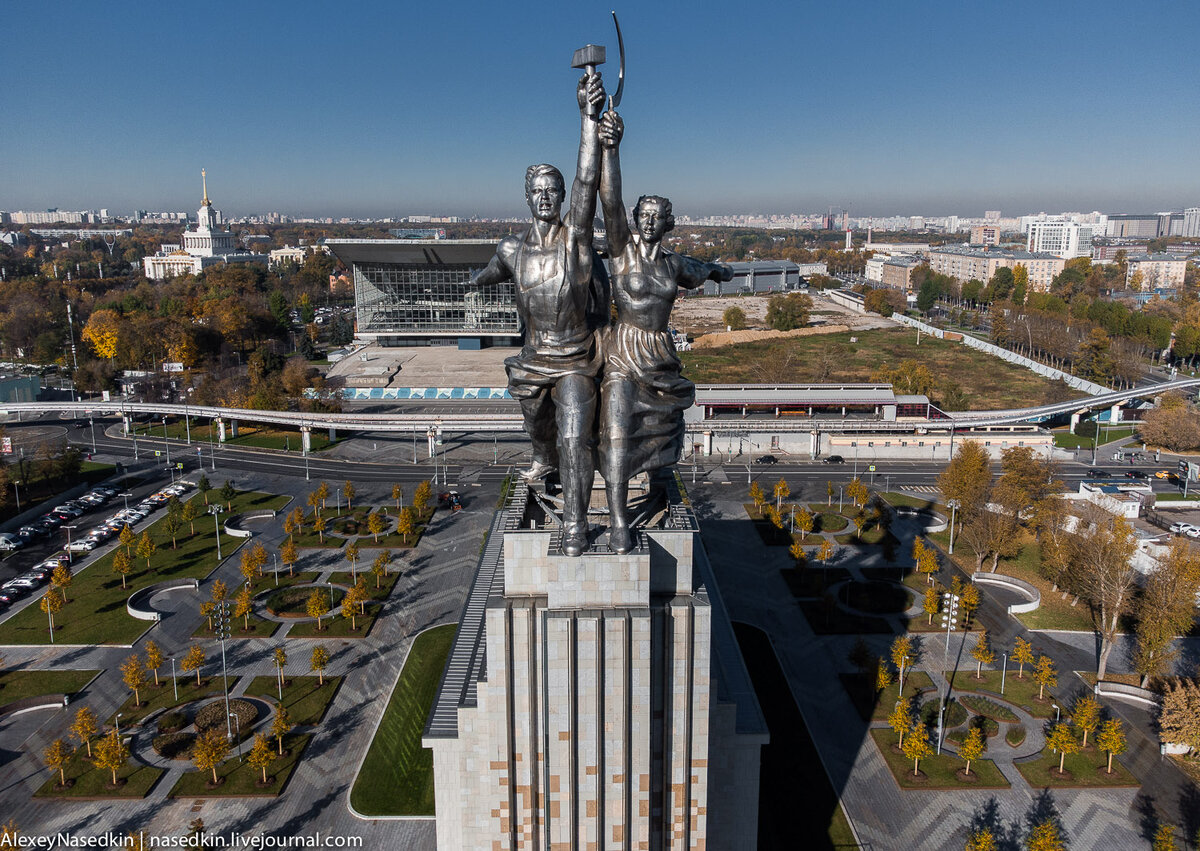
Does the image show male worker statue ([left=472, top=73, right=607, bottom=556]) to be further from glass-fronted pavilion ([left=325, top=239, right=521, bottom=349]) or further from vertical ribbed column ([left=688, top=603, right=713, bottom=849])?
glass-fronted pavilion ([left=325, top=239, right=521, bottom=349])

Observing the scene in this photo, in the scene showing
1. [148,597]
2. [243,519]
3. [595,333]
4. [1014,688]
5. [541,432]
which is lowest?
[1014,688]

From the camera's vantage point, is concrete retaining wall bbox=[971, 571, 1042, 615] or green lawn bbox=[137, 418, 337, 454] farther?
green lawn bbox=[137, 418, 337, 454]

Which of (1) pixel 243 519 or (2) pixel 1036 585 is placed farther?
(1) pixel 243 519

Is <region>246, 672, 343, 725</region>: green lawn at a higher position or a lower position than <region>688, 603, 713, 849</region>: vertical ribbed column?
lower

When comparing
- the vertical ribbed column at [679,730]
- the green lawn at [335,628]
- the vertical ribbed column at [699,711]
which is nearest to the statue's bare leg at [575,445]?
the vertical ribbed column at [679,730]

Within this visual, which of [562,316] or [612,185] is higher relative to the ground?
[612,185]

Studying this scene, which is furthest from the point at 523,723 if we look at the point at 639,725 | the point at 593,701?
the point at 639,725

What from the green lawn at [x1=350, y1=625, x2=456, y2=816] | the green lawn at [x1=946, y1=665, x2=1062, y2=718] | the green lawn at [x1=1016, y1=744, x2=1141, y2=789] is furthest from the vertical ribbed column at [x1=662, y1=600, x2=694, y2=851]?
the green lawn at [x1=946, y1=665, x2=1062, y2=718]

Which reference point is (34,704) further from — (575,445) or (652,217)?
(652,217)
